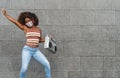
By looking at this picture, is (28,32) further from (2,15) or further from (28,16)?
(2,15)

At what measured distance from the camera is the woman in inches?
313

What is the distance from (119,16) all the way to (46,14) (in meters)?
1.77

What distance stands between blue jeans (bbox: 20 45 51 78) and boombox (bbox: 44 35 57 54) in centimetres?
25

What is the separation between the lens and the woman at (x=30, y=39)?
313 inches

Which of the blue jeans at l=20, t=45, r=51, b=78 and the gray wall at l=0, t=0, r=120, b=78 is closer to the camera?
the blue jeans at l=20, t=45, r=51, b=78

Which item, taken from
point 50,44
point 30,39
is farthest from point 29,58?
point 50,44

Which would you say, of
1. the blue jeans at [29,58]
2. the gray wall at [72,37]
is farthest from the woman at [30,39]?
the gray wall at [72,37]

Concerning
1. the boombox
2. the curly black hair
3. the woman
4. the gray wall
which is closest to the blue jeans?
the woman

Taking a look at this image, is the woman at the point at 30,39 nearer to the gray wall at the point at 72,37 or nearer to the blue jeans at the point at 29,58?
the blue jeans at the point at 29,58

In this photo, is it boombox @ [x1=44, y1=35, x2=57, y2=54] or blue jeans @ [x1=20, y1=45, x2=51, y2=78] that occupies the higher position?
boombox @ [x1=44, y1=35, x2=57, y2=54]

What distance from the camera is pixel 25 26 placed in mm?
8055

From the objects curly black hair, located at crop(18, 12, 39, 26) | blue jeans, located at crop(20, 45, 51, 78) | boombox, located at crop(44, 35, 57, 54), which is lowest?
blue jeans, located at crop(20, 45, 51, 78)

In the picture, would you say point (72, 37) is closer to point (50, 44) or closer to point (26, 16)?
point (50, 44)

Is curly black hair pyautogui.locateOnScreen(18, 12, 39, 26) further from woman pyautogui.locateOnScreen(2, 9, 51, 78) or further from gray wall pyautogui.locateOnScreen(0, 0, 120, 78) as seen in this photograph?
gray wall pyautogui.locateOnScreen(0, 0, 120, 78)
